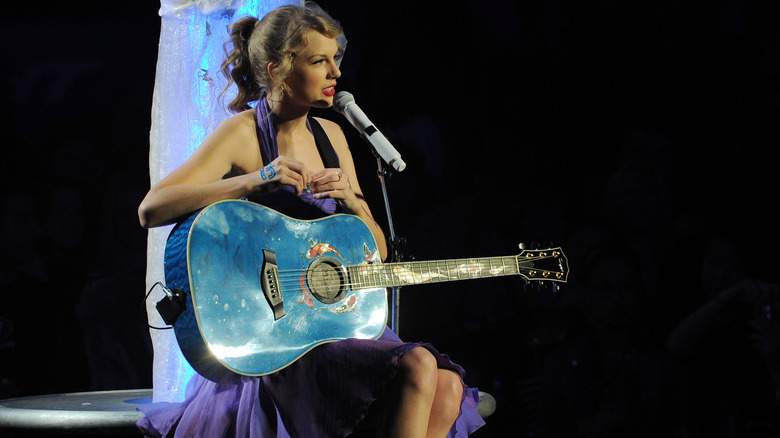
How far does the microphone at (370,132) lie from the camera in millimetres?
2082

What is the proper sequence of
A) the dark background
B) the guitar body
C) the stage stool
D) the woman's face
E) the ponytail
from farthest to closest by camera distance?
the dark background
the ponytail
the woman's face
the stage stool
the guitar body

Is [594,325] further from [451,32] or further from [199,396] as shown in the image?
[199,396]

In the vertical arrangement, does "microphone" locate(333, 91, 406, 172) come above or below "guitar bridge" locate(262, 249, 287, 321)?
above

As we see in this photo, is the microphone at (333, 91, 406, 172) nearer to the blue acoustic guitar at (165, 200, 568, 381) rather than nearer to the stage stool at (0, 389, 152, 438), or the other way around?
the blue acoustic guitar at (165, 200, 568, 381)

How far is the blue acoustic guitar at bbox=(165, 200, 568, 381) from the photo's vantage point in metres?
1.63

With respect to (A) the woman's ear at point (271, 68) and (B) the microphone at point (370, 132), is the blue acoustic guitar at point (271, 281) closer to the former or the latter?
(B) the microphone at point (370, 132)

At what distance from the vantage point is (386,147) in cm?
210

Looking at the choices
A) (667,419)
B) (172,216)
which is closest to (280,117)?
(172,216)

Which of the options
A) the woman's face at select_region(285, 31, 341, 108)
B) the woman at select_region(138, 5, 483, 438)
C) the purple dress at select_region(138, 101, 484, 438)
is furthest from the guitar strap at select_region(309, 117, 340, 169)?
the purple dress at select_region(138, 101, 484, 438)

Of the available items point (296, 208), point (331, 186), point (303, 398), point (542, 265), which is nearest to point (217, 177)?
point (296, 208)

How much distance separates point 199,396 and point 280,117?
1.07 m

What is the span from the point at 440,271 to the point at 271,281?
0.68 m

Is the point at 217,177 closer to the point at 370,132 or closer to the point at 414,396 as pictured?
the point at 370,132

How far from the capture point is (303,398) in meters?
1.74
